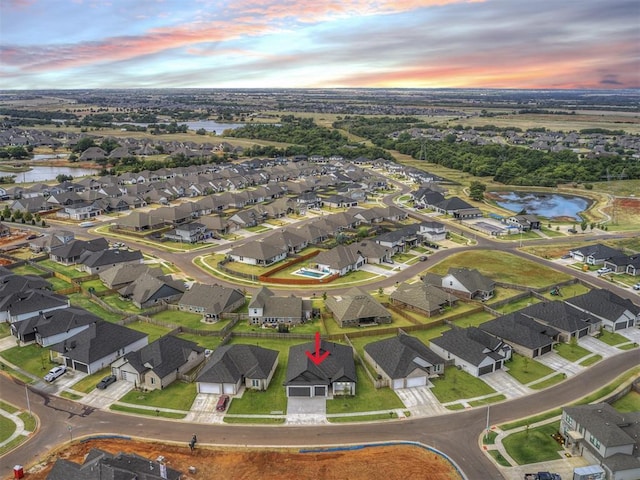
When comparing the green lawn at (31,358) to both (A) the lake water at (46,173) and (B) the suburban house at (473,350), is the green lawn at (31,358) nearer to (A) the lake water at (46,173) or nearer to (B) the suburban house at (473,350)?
(B) the suburban house at (473,350)

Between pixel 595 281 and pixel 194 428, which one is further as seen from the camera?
pixel 595 281

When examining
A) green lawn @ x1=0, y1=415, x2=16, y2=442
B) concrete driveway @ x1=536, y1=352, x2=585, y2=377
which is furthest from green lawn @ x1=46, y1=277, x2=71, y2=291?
concrete driveway @ x1=536, y1=352, x2=585, y2=377

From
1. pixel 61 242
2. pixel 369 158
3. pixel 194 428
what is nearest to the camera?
pixel 194 428

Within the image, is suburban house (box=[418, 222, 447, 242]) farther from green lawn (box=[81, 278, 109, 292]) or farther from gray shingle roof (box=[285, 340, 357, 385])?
green lawn (box=[81, 278, 109, 292])

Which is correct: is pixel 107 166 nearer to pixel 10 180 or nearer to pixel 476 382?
pixel 10 180

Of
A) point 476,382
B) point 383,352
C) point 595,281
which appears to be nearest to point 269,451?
point 383,352
